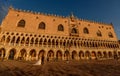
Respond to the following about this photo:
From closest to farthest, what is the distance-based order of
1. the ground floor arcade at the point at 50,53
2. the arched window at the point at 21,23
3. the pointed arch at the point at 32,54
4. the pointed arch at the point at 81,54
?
1. the ground floor arcade at the point at 50,53
2. the pointed arch at the point at 32,54
3. the arched window at the point at 21,23
4. the pointed arch at the point at 81,54

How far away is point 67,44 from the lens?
36375 mm

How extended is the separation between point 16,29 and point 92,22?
3439 centimetres

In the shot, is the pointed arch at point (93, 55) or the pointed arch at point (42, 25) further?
the pointed arch at point (93, 55)

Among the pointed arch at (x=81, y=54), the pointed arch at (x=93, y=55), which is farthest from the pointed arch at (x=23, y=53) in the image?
the pointed arch at (x=93, y=55)

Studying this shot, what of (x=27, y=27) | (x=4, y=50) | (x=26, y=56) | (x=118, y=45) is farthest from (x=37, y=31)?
(x=118, y=45)

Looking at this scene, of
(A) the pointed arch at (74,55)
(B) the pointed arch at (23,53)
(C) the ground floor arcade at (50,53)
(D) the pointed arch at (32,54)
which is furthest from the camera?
(A) the pointed arch at (74,55)

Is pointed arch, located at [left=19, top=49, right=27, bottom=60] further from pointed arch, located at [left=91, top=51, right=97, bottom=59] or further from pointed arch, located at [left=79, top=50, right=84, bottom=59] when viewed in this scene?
pointed arch, located at [left=91, top=51, right=97, bottom=59]

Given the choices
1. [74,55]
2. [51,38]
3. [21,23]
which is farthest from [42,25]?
[74,55]

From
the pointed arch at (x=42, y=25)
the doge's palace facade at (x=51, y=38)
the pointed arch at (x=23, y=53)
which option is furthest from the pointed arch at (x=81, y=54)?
the pointed arch at (x=23, y=53)

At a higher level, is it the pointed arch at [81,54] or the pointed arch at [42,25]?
the pointed arch at [42,25]

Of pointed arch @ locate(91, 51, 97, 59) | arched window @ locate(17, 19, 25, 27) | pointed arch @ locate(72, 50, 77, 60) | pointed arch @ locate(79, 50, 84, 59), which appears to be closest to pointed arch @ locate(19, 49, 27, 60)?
arched window @ locate(17, 19, 25, 27)

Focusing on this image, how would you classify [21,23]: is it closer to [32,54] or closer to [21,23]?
[21,23]

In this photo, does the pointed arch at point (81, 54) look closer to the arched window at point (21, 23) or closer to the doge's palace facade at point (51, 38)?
the doge's palace facade at point (51, 38)

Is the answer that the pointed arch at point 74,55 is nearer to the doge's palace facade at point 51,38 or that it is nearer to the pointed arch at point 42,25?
the doge's palace facade at point 51,38
